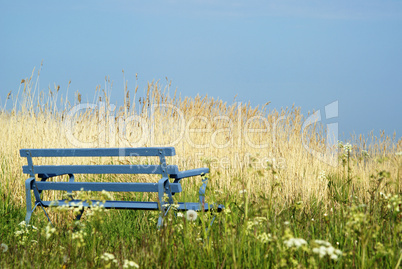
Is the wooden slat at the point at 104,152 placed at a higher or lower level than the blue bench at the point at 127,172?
higher

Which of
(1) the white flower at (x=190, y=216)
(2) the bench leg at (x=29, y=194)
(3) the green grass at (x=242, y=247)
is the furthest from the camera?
(2) the bench leg at (x=29, y=194)

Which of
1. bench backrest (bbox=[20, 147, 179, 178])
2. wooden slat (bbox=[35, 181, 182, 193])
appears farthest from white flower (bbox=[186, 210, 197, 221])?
wooden slat (bbox=[35, 181, 182, 193])

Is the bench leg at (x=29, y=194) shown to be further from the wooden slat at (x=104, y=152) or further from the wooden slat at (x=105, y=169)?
the wooden slat at (x=104, y=152)

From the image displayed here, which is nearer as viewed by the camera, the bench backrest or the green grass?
the green grass

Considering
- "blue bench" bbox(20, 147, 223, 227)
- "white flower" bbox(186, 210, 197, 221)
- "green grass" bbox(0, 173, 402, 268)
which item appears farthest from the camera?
"blue bench" bbox(20, 147, 223, 227)

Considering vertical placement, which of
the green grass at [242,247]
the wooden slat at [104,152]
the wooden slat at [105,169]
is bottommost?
the green grass at [242,247]

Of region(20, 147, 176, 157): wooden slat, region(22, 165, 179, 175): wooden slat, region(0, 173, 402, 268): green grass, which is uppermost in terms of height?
region(20, 147, 176, 157): wooden slat

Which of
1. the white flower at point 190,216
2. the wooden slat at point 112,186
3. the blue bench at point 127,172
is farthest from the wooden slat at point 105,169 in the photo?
the white flower at point 190,216

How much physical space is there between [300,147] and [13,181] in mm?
4272

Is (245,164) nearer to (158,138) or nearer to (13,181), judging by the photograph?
(158,138)

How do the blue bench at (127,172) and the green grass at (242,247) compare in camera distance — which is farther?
the blue bench at (127,172)

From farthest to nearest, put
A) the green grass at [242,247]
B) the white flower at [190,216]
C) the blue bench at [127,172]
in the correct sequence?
1. the blue bench at [127,172]
2. the white flower at [190,216]
3. the green grass at [242,247]

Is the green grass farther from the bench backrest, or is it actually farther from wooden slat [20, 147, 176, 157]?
wooden slat [20, 147, 176, 157]

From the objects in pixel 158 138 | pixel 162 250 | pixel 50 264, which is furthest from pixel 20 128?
pixel 162 250
